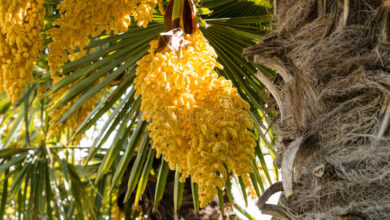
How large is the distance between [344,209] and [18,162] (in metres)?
3.08

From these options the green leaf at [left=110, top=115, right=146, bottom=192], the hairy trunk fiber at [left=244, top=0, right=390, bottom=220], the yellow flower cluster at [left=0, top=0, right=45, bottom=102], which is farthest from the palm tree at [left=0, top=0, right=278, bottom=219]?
the hairy trunk fiber at [left=244, top=0, right=390, bottom=220]

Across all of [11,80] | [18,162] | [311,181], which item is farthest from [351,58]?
[18,162]

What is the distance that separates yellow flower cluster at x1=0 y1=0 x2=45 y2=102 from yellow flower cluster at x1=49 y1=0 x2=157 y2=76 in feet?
0.55

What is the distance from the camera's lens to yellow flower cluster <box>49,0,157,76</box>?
1.75 m

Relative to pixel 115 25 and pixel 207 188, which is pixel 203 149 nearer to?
pixel 207 188

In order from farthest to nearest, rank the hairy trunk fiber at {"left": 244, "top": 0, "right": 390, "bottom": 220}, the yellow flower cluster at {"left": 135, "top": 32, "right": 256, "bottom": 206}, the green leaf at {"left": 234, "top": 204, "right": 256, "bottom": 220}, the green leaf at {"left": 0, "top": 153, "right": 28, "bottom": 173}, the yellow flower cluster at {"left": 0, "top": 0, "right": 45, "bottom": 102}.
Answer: the green leaf at {"left": 234, "top": 204, "right": 256, "bottom": 220} → the green leaf at {"left": 0, "top": 153, "right": 28, "bottom": 173} → the yellow flower cluster at {"left": 0, "top": 0, "right": 45, "bottom": 102} → the yellow flower cluster at {"left": 135, "top": 32, "right": 256, "bottom": 206} → the hairy trunk fiber at {"left": 244, "top": 0, "right": 390, "bottom": 220}

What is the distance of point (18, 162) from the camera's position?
12.3 feet

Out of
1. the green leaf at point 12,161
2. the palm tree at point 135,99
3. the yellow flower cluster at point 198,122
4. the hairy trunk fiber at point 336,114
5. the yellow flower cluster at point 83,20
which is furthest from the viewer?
the green leaf at point 12,161

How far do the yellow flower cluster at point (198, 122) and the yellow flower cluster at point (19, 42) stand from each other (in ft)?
1.80

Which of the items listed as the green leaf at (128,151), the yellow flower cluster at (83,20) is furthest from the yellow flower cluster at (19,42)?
the green leaf at (128,151)

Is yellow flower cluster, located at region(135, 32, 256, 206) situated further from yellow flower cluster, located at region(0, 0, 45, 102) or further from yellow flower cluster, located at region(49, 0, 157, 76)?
yellow flower cluster, located at region(0, 0, 45, 102)

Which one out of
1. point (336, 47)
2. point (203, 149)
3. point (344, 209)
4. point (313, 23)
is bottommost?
point (344, 209)

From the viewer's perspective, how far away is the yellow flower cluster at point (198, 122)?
57.2 inches

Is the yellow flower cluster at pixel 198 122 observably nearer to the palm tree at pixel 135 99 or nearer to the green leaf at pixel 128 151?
the palm tree at pixel 135 99
